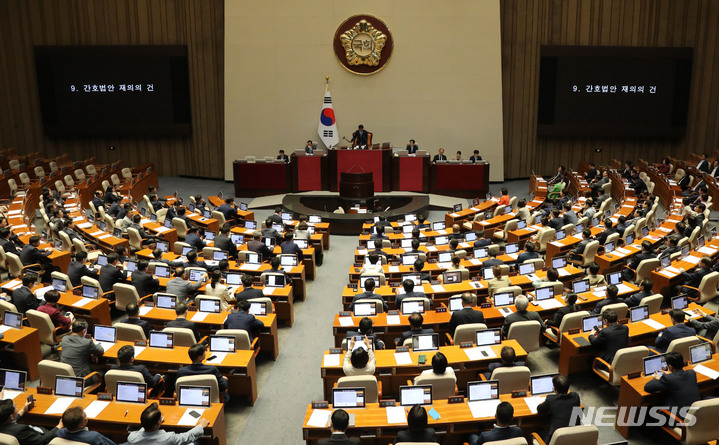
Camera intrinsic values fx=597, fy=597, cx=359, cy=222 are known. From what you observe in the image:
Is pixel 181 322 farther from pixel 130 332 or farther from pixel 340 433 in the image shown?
pixel 340 433

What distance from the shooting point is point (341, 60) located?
69.7 ft

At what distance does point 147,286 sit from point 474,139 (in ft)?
47.9

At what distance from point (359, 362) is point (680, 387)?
11.3ft

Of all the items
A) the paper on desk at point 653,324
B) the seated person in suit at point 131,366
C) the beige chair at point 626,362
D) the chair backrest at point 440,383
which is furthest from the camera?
the paper on desk at point 653,324

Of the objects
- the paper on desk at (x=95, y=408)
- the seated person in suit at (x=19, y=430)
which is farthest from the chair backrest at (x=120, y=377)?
the seated person in suit at (x=19, y=430)

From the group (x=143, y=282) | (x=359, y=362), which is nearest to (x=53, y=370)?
(x=143, y=282)

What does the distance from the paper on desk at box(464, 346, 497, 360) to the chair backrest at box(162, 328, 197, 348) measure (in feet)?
11.6

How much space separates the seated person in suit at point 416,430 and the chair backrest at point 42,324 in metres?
5.63

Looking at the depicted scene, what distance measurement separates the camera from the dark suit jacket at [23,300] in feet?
29.4

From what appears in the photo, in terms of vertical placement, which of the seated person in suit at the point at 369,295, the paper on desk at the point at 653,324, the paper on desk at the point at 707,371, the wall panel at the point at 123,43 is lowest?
the paper on desk at the point at 707,371

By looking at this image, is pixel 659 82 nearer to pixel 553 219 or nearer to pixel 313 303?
pixel 553 219

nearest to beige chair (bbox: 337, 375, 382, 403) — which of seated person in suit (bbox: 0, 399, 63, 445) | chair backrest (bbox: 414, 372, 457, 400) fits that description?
chair backrest (bbox: 414, 372, 457, 400)

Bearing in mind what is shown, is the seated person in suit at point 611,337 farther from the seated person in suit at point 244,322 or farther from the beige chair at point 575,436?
the seated person in suit at point 244,322

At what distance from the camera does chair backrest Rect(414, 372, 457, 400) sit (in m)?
6.56
